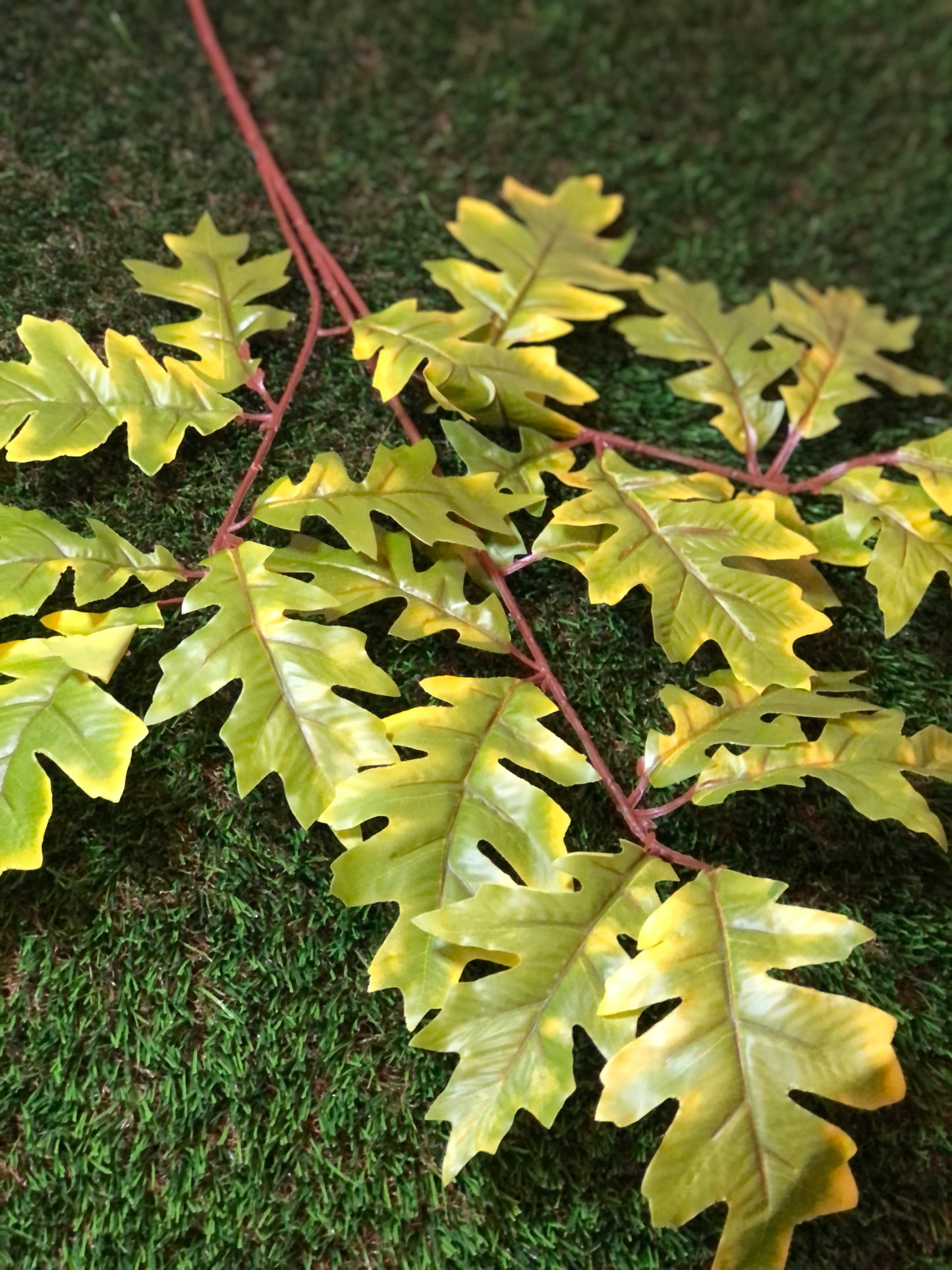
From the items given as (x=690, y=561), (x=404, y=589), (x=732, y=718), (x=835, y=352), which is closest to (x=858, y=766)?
(x=732, y=718)

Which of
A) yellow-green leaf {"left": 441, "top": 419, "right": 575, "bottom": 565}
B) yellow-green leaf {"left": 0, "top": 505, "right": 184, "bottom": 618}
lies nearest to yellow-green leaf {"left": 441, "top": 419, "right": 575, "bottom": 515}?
yellow-green leaf {"left": 441, "top": 419, "right": 575, "bottom": 565}

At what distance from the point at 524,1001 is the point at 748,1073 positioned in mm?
215

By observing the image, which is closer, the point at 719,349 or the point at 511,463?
the point at 511,463

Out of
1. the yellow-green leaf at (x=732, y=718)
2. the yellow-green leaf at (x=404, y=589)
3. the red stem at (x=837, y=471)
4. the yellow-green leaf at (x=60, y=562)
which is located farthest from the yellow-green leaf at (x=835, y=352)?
the yellow-green leaf at (x=60, y=562)

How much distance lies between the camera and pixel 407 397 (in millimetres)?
1395

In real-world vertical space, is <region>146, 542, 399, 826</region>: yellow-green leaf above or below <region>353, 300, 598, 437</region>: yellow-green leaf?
below

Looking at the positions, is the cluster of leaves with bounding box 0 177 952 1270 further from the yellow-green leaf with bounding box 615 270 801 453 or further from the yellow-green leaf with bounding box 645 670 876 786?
the yellow-green leaf with bounding box 615 270 801 453

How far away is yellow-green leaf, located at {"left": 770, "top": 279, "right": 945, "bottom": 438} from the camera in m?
1.45

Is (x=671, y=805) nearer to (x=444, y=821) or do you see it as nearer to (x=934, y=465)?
(x=444, y=821)

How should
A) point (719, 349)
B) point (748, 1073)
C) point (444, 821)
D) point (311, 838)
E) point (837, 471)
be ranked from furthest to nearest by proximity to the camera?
point (719, 349), point (837, 471), point (311, 838), point (444, 821), point (748, 1073)

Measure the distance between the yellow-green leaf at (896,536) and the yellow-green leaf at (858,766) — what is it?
170 millimetres

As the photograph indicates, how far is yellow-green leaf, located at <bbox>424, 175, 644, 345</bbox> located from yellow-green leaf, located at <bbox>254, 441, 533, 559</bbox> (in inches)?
12.2

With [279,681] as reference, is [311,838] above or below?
below

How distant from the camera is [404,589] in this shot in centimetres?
110
